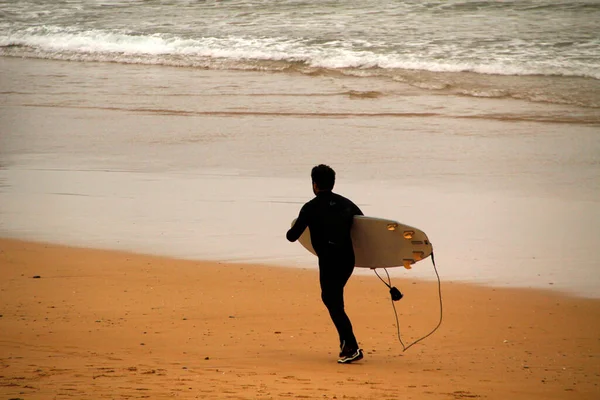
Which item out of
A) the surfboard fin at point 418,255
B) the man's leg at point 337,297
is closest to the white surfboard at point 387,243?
the surfboard fin at point 418,255

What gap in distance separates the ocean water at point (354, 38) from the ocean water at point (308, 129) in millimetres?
104

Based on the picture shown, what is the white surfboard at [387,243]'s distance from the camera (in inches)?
222

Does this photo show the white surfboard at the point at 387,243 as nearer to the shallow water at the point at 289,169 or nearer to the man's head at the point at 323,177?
the man's head at the point at 323,177

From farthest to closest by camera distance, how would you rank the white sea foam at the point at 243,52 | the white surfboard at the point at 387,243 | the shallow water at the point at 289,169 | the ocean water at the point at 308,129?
1. the white sea foam at the point at 243,52
2. the ocean water at the point at 308,129
3. the shallow water at the point at 289,169
4. the white surfboard at the point at 387,243

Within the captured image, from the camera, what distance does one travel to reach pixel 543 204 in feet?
32.0

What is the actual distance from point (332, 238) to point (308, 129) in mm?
8949

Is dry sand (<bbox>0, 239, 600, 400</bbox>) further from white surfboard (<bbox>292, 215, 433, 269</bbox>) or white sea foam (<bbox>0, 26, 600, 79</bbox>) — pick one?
white sea foam (<bbox>0, 26, 600, 79</bbox>)

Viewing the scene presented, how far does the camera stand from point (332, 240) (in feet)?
17.9

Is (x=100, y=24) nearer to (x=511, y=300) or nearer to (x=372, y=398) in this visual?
(x=511, y=300)

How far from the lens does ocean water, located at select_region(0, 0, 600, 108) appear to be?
20094 mm

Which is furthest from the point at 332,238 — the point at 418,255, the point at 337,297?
the point at 418,255

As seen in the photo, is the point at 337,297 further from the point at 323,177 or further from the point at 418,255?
the point at 323,177

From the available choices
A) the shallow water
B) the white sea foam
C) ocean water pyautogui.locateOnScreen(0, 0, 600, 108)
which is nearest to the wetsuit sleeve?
the shallow water

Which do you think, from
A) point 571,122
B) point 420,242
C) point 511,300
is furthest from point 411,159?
point 420,242
